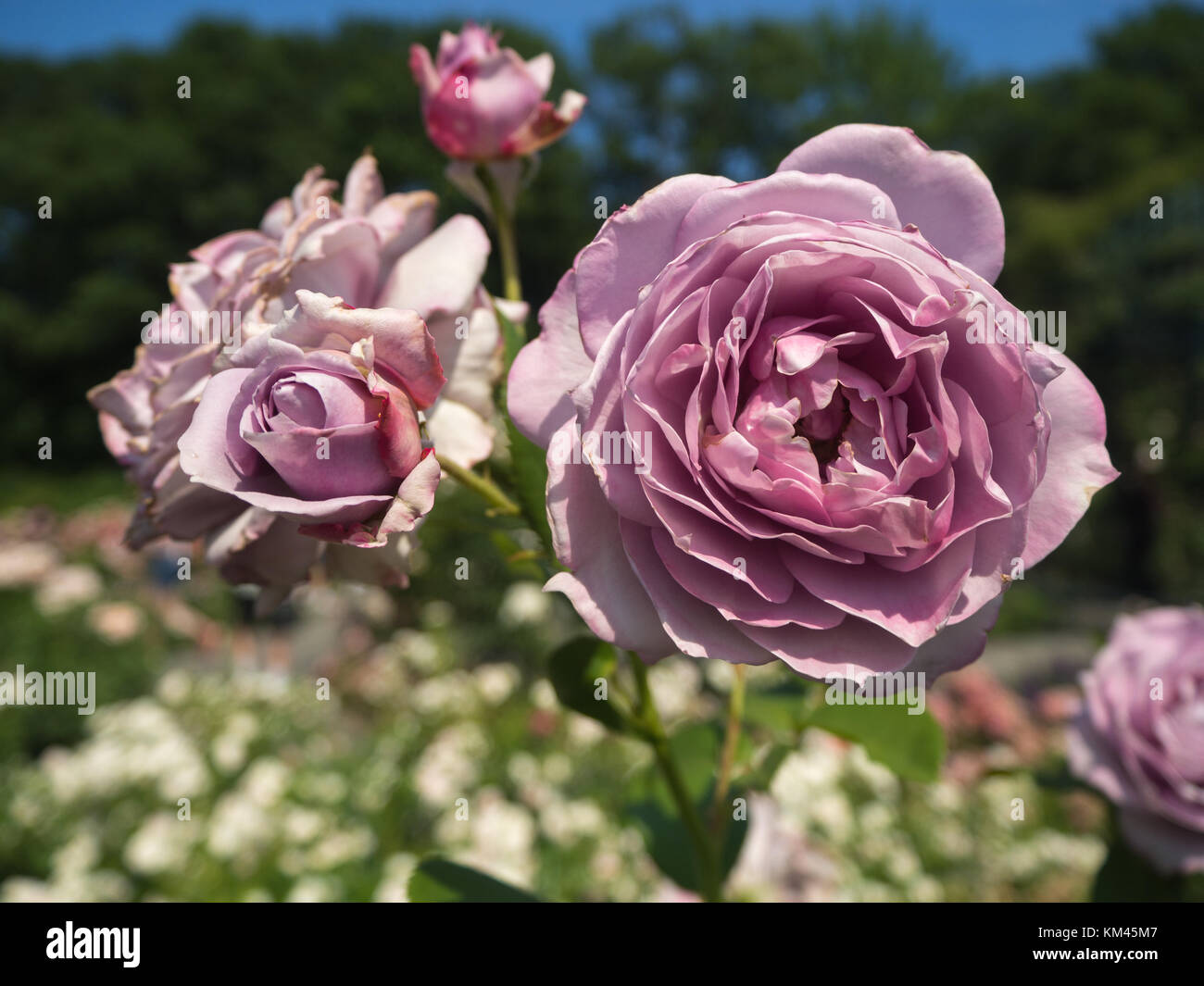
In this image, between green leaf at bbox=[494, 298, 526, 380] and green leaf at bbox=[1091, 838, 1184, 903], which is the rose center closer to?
green leaf at bbox=[494, 298, 526, 380]

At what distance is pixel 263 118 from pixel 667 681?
18080 millimetres

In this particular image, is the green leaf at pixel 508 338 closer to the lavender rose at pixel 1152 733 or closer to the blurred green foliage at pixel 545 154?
the lavender rose at pixel 1152 733

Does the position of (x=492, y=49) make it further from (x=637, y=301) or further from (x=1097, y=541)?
(x=1097, y=541)

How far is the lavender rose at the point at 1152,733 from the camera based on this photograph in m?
0.75

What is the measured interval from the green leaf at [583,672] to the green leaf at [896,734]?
0.76 feet

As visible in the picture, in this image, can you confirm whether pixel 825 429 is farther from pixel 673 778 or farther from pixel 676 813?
pixel 676 813

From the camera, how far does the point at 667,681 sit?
2766 mm

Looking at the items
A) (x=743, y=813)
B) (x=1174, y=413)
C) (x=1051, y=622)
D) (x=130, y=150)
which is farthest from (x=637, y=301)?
(x=130, y=150)

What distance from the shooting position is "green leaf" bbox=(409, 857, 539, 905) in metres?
0.57

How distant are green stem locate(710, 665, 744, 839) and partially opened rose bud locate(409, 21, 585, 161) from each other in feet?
1.54

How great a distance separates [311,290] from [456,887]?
0.42 metres

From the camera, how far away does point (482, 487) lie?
48 centimetres
